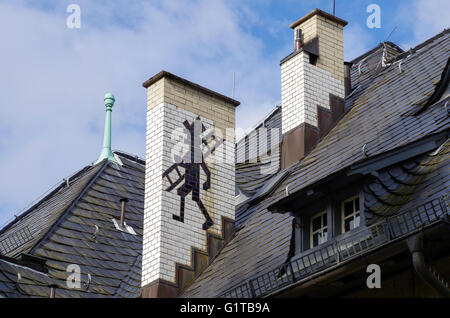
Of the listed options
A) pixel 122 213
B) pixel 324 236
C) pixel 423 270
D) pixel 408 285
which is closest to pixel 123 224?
pixel 122 213

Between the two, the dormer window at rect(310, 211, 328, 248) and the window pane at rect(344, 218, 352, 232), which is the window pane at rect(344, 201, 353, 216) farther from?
the dormer window at rect(310, 211, 328, 248)

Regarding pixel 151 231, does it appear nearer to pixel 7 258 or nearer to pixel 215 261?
pixel 215 261

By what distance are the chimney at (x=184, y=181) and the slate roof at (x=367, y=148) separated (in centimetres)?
41

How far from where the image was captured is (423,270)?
1614 centimetres

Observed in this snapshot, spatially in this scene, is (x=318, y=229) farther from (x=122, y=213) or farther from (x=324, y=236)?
(x=122, y=213)

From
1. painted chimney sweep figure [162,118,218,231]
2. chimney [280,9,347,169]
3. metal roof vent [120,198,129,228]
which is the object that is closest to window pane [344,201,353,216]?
painted chimney sweep figure [162,118,218,231]

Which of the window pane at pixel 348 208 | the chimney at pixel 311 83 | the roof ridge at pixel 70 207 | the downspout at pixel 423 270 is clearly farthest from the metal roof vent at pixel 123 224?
the downspout at pixel 423 270

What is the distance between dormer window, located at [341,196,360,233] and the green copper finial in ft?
40.2

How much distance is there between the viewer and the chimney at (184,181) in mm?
23094

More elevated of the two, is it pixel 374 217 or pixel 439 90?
pixel 439 90

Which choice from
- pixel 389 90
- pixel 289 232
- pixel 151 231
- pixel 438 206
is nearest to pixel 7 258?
pixel 151 231
